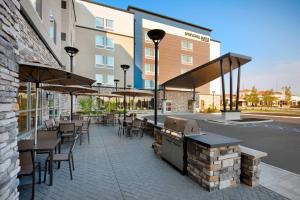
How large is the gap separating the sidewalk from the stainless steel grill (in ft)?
6.53

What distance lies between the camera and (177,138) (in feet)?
15.8

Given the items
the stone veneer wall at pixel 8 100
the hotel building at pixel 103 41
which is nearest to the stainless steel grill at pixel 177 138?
the stone veneer wall at pixel 8 100

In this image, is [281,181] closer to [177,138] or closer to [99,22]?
[177,138]

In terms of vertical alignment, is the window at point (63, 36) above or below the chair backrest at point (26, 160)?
above

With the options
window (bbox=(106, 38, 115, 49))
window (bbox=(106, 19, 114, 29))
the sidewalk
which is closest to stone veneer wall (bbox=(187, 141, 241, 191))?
the sidewalk

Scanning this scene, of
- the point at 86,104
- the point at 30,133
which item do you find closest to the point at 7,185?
the point at 30,133

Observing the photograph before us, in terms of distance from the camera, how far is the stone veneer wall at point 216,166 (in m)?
3.80

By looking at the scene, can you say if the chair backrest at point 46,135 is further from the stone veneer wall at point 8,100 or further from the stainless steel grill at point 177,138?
the stainless steel grill at point 177,138

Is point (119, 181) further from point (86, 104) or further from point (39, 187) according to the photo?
point (86, 104)

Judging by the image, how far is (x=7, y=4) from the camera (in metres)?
2.66

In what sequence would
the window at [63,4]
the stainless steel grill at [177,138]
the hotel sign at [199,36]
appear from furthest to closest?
1. the hotel sign at [199,36]
2. the window at [63,4]
3. the stainless steel grill at [177,138]

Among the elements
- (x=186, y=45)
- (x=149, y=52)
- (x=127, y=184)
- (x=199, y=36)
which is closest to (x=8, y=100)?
(x=127, y=184)

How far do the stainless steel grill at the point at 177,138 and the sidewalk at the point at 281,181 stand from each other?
199cm

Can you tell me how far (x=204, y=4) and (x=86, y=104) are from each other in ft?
57.8
